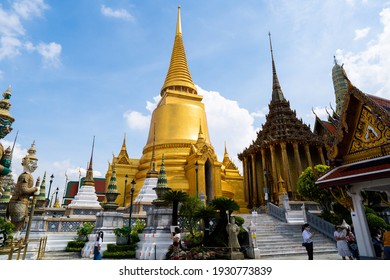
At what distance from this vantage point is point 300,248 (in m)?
10.8

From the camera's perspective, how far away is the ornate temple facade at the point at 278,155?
22.7m

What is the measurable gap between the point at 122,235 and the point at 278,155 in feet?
56.1

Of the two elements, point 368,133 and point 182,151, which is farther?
point 182,151

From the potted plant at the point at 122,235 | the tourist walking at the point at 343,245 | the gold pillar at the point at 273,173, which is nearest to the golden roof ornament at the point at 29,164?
the potted plant at the point at 122,235

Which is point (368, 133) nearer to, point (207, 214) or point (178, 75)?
point (207, 214)

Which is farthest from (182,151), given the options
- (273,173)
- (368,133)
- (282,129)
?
(368,133)

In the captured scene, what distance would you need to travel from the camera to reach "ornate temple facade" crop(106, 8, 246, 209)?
20906mm

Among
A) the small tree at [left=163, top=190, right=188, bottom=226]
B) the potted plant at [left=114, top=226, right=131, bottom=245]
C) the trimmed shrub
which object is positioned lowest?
the trimmed shrub

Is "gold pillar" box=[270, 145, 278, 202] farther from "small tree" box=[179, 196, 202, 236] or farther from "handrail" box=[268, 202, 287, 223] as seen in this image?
"small tree" box=[179, 196, 202, 236]

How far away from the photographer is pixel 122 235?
37.4 ft

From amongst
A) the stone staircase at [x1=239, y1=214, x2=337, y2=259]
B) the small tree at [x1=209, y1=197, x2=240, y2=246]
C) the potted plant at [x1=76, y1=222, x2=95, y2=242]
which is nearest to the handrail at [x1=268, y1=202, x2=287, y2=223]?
the stone staircase at [x1=239, y1=214, x2=337, y2=259]

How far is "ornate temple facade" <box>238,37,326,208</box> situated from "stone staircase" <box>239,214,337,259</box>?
818cm

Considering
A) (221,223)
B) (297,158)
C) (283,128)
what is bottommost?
(221,223)
